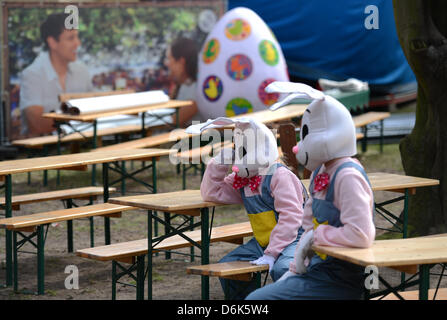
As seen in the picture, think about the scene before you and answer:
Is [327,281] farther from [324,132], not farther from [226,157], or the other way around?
[226,157]

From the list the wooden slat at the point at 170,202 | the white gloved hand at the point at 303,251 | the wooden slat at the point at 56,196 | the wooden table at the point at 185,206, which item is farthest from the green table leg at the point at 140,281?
the wooden slat at the point at 56,196

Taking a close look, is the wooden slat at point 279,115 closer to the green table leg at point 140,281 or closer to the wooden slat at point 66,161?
the wooden slat at point 66,161

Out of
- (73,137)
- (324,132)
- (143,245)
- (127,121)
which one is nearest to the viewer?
(324,132)

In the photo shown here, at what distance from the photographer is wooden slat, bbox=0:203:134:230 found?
7.07 meters

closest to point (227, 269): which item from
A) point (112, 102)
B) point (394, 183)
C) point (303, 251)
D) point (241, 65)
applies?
point (303, 251)

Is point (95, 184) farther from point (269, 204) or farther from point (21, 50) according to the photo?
point (269, 204)

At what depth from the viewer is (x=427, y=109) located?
333 inches

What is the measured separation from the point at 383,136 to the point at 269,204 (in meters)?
10.0

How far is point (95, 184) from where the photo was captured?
11391 mm

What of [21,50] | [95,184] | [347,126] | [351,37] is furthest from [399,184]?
[351,37]

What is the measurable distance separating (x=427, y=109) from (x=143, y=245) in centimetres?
338

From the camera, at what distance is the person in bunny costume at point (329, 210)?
4.70m

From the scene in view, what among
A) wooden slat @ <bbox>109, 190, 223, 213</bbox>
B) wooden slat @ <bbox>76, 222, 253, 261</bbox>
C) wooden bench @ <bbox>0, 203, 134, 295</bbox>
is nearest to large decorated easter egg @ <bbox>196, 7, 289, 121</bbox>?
wooden bench @ <bbox>0, 203, 134, 295</bbox>

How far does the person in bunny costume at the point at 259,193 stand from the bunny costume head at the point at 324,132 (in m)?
0.65
